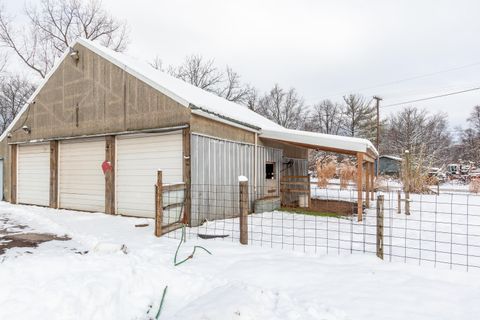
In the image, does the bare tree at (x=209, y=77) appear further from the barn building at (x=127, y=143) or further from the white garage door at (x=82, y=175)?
the white garage door at (x=82, y=175)

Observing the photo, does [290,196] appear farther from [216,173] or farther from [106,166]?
[106,166]

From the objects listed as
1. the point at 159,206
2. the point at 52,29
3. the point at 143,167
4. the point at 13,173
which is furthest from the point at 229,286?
the point at 52,29

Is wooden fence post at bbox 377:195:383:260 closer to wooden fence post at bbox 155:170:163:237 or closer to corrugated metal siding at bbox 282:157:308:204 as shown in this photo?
wooden fence post at bbox 155:170:163:237

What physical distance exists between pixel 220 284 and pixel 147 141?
6.05 m

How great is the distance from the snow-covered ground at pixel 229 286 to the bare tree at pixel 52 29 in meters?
24.4

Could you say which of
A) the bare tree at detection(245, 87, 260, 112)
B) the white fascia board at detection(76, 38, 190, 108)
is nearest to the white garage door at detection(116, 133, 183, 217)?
the white fascia board at detection(76, 38, 190, 108)

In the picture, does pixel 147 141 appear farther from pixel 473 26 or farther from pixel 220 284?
pixel 473 26

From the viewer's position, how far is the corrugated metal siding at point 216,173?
7.58m

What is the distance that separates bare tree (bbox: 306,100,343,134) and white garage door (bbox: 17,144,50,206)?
3687cm

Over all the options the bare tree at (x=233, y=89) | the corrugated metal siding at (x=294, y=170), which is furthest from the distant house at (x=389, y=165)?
the corrugated metal siding at (x=294, y=170)

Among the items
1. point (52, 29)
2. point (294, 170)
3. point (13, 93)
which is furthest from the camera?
point (13, 93)

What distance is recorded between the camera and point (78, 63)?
1021 centimetres

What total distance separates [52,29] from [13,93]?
29.6ft

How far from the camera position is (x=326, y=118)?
151 ft
